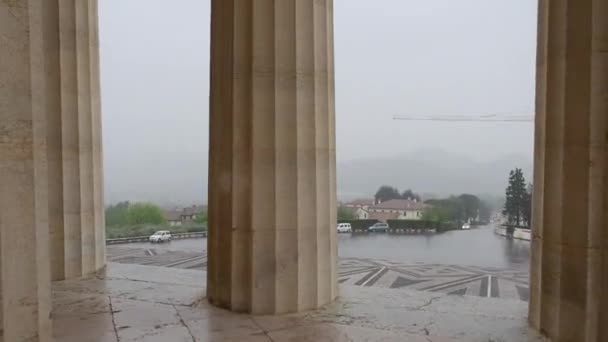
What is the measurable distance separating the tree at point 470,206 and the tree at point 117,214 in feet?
98.6

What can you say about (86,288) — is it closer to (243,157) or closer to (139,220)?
(243,157)

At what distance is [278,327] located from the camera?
11.9 meters

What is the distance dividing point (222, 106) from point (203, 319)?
554cm

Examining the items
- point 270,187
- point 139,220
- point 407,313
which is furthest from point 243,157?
point 139,220

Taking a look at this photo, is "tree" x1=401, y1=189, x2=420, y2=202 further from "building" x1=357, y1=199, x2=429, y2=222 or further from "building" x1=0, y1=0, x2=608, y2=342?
"building" x1=0, y1=0, x2=608, y2=342

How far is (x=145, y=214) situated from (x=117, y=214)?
2696mm

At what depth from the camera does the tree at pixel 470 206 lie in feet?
151

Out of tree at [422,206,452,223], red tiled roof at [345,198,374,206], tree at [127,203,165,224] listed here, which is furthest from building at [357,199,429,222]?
tree at [127,203,165,224]

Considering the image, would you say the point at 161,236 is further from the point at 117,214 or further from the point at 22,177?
the point at 22,177

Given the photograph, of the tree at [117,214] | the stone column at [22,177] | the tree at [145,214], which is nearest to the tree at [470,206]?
the tree at [145,214]

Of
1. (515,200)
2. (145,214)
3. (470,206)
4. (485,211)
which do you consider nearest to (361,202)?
(470,206)

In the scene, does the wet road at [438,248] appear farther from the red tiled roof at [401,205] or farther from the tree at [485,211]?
the red tiled roof at [401,205]

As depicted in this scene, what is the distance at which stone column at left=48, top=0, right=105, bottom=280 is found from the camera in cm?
1712

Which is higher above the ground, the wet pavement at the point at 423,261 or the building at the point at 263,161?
the building at the point at 263,161
